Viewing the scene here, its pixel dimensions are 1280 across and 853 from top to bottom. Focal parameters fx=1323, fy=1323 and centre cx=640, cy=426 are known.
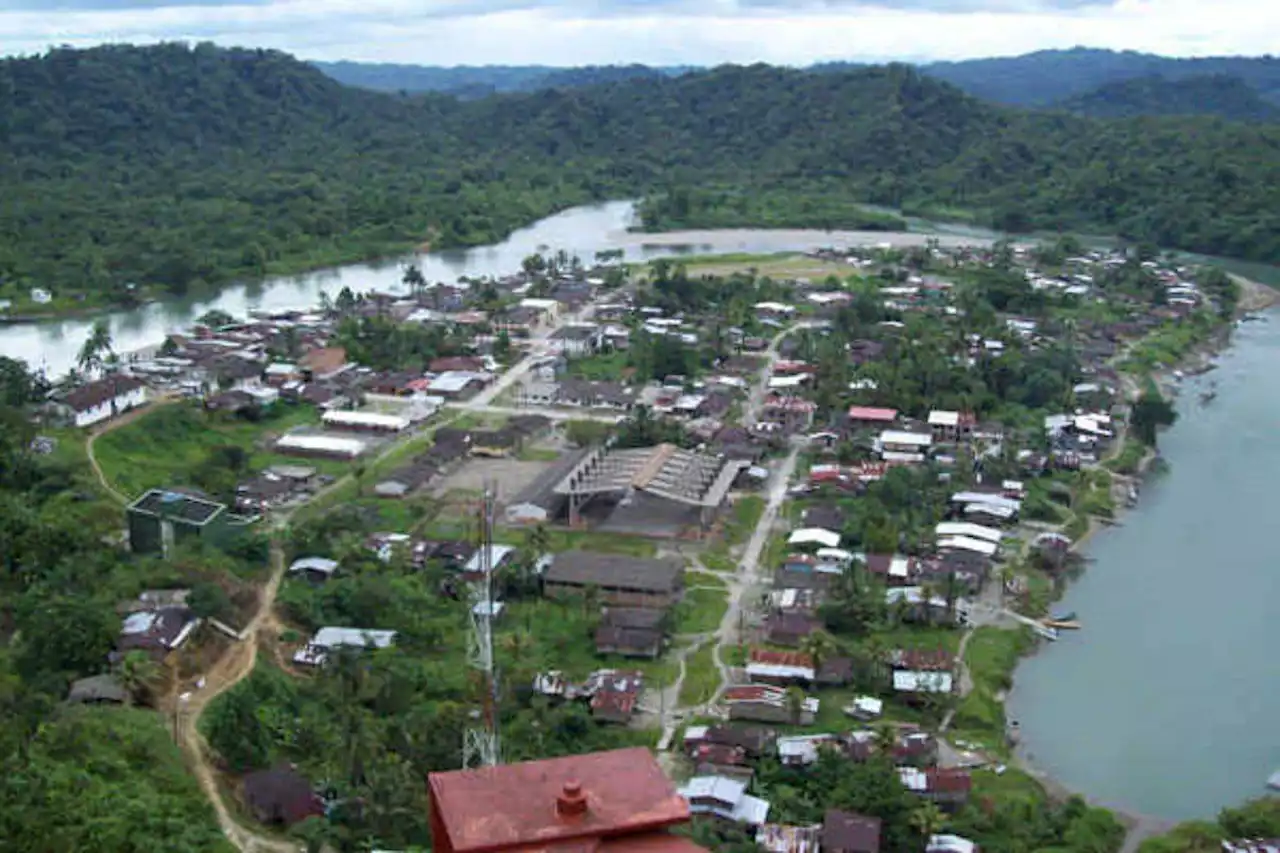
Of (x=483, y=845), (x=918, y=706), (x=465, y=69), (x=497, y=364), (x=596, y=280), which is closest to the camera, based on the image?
(x=483, y=845)

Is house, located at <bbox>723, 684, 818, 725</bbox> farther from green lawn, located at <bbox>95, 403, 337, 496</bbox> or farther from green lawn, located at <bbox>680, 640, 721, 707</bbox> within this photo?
green lawn, located at <bbox>95, 403, 337, 496</bbox>

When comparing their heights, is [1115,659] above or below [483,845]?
below

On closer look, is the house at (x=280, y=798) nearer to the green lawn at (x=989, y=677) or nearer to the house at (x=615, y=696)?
the house at (x=615, y=696)

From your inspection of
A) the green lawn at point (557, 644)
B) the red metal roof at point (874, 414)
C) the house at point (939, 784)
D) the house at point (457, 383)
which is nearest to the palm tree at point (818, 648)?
the green lawn at point (557, 644)

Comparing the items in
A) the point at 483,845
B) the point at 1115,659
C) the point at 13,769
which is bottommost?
the point at 1115,659

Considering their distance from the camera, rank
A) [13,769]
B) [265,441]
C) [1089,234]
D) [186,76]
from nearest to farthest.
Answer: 1. [13,769]
2. [265,441]
3. [1089,234]
4. [186,76]

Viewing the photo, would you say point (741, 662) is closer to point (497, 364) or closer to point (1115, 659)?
point (1115, 659)

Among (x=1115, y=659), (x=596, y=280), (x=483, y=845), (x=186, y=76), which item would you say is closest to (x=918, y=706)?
(x=1115, y=659)
